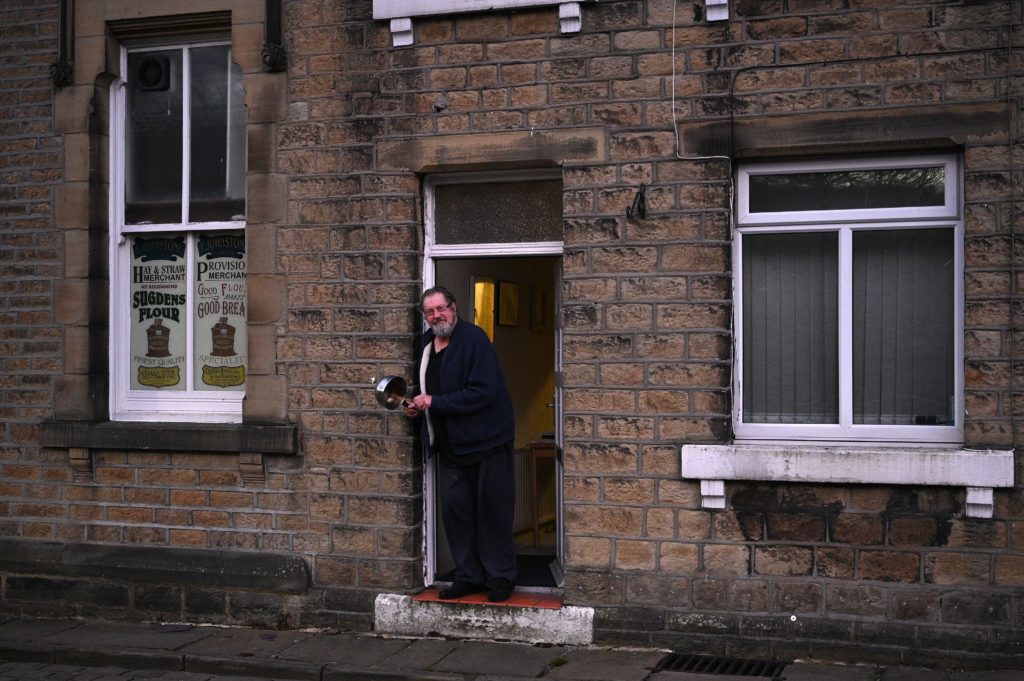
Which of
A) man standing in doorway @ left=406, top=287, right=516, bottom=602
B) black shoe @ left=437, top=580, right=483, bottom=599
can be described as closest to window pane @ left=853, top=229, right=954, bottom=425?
man standing in doorway @ left=406, top=287, right=516, bottom=602

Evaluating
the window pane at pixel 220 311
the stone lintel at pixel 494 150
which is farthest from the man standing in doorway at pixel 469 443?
the window pane at pixel 220 311

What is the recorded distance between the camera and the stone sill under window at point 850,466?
6.88 m

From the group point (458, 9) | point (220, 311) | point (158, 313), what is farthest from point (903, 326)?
point (158, 313)

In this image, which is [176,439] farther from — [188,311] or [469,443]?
[469,443]

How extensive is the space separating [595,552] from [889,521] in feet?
6.02

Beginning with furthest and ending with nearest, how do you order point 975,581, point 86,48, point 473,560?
point 86,48
point 473,560
point 975,581

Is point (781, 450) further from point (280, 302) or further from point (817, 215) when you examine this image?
point (280, 302)

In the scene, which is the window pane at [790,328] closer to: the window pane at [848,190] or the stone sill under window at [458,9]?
the window pane at [848,190]

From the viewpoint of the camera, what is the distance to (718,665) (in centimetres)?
A: 716

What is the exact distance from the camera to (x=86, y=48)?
8.84m

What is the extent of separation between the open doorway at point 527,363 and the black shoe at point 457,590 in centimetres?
56

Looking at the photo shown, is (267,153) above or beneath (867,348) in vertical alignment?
above

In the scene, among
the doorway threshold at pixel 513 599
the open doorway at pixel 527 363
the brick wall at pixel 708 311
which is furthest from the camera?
the open doorway at pixel 527 363

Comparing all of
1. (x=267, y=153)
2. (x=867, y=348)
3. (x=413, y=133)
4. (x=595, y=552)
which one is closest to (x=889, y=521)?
(x=867, y=348)
